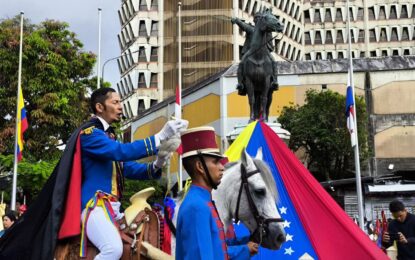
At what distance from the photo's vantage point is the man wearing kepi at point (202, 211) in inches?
145

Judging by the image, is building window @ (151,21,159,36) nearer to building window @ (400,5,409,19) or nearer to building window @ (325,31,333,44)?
building window @ (325,31,333,44)

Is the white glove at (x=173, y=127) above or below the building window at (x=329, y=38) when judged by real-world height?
below

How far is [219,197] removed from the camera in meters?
4.94

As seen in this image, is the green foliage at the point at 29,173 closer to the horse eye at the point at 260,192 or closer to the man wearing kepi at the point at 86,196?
the man wearing kepi at the point at 86,196

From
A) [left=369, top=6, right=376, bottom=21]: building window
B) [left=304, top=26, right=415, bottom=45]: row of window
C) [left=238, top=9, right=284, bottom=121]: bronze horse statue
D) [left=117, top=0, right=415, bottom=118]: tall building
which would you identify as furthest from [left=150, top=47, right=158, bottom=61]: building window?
[left=238, top=9, right=284, bottom=121]: bronze horse statue

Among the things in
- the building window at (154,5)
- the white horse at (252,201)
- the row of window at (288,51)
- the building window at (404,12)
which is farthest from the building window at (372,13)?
the white horse at (252,201)

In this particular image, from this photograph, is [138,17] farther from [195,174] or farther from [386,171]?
[195,174]

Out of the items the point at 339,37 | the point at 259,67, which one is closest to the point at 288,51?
the point at 339,37

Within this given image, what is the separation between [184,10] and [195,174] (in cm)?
6270

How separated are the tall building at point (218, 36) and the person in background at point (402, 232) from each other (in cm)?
4272

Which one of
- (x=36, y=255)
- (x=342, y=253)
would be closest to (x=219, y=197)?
(x=36, y=255)

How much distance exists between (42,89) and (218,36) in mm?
31994

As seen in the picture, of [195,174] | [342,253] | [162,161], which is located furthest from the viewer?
[342,253]

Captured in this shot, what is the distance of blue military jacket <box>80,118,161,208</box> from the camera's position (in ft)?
16.0
